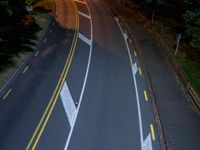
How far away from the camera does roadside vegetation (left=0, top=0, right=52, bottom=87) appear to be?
31.0 metres

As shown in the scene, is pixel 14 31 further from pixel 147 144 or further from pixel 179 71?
pixel 147 144

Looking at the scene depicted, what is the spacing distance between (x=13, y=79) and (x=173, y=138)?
13.8 m

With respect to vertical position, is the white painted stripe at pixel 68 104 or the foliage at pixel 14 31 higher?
the foliage at pixel 14 31

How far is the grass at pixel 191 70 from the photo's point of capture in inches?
1208

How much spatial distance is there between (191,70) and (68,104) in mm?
13902

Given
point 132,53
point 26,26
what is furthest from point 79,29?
point 132,53

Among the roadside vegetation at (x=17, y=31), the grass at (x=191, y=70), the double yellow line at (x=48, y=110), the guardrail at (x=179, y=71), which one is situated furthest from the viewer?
the roadside vegetation at (x=17, y=31)

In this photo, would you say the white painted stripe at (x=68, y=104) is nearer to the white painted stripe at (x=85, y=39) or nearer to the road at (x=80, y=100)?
the road at (x=80, y=100)

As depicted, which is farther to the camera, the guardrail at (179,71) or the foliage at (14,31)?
the foliage at (14,31)

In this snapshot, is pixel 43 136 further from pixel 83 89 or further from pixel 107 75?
pixel 107 75

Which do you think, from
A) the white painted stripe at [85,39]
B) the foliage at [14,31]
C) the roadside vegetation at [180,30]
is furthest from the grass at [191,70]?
the foliage at [14,31]

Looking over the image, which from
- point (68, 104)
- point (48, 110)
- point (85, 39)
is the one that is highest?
point (48, 110)

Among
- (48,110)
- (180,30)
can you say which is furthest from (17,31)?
(180,30)

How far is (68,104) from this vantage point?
24.7 m
